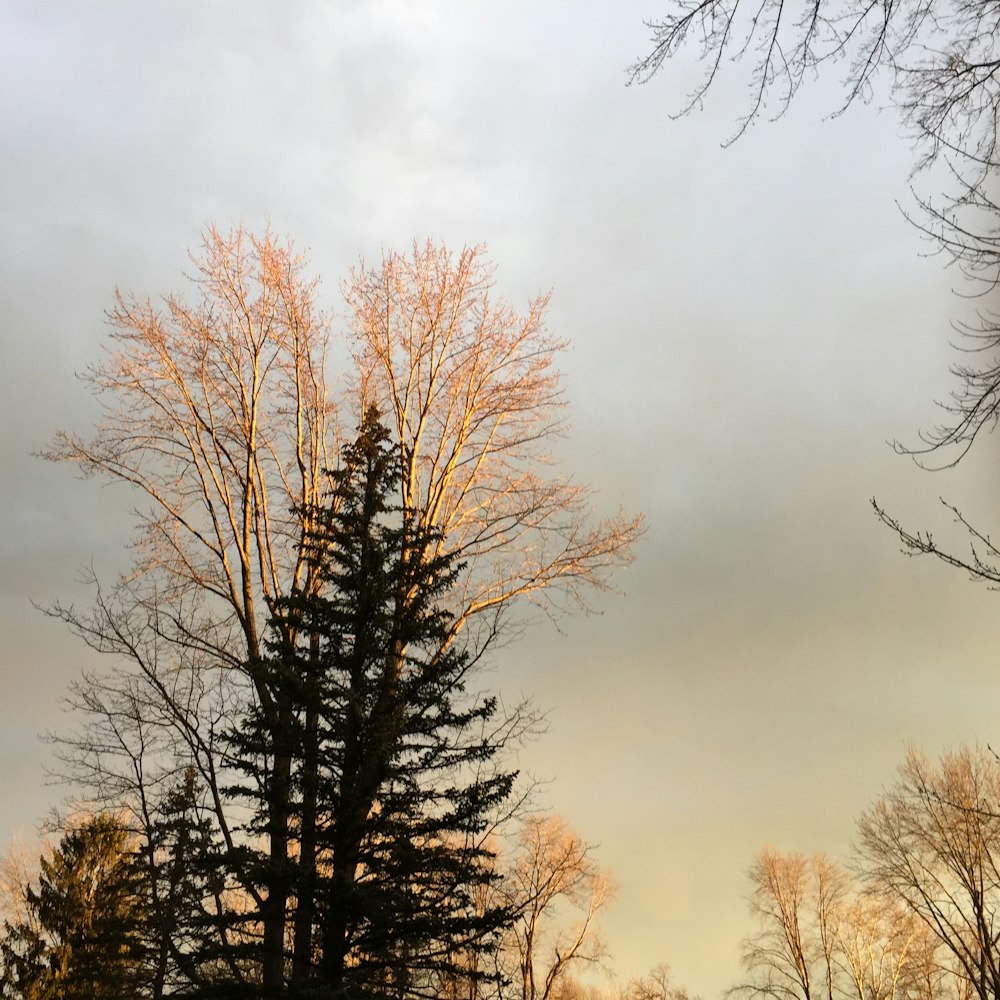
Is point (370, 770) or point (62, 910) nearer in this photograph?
point (370, 770)

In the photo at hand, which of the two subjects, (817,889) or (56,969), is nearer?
(56,969)

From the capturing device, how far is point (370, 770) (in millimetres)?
9258

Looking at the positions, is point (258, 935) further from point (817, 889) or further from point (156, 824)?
point (817, 889)

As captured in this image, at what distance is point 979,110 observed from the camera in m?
4.01

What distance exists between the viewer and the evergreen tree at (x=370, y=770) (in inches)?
350

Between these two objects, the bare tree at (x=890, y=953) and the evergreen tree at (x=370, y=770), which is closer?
the evergreen tree at (x=370, y=770)

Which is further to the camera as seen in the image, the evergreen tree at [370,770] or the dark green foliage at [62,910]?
the dark green foliage at [62,910]

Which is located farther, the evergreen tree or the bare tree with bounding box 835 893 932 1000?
the bare tree with bounding box 835 893 932 1000

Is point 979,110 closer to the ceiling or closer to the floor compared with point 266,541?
closer to the floor

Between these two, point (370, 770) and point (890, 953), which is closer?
point (370, 770)

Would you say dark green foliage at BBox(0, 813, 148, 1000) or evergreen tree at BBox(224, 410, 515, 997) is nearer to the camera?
evergreen tree at BBox(224, 410, 515, 997)

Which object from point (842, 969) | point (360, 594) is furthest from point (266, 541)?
point (842, 969)

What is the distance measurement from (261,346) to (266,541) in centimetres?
256

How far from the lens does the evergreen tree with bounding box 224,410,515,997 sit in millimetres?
8883
